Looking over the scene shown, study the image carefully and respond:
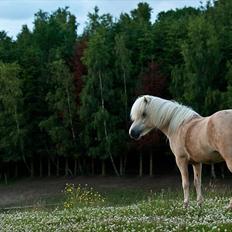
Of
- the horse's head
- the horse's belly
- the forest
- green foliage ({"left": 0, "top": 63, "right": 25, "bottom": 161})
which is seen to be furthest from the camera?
green foliage ({"left": 0, "top": 63, "right": 25, "bottom": 161})

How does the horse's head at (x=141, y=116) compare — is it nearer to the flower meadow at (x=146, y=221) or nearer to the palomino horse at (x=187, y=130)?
the palomino horse at (x=187, y=130)

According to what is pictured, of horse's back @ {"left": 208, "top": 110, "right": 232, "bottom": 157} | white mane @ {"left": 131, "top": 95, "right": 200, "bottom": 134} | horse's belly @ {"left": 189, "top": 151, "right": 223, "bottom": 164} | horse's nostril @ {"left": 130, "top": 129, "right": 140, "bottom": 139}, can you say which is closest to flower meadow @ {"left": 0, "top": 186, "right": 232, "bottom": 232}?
horse's belly @ {"left": 189, "top": 151, "right": 223, "bottom": 164}

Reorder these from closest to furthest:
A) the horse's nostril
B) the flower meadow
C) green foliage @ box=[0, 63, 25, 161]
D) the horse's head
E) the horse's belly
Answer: the flower meadow, the horse's belly, the horse's head, the horse's nostril, green foliage @ box=[0, 63, 25, 161]

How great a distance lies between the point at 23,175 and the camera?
213 feet

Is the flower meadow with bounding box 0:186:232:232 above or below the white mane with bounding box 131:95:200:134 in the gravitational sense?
below

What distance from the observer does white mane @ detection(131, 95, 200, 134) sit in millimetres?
12727

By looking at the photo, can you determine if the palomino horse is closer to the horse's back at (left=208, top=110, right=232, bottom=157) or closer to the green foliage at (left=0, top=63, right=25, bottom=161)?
the horse's back at (left=208, top=110, right=232, bottom=157)

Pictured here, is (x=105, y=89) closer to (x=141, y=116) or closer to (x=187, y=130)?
(x=141, y=116)

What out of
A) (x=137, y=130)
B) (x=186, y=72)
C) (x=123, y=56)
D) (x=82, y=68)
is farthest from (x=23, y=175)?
(x=137, y=130)

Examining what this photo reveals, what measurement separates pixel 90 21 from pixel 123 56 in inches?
627

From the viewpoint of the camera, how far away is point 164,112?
1286 cm

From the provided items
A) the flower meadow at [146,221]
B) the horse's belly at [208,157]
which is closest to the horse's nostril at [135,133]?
the horse's belly at [208,157]

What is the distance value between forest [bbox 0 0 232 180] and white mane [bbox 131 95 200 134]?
3638 cm

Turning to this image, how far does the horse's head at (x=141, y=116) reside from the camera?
12898 millimetres
